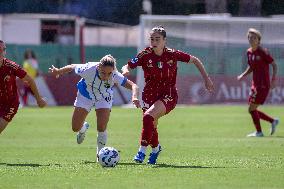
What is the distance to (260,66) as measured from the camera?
23.3m

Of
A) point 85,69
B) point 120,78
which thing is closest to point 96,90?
point 85,69

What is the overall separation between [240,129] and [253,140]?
4.44m

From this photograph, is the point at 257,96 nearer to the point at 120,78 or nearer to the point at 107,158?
the point at 120,78

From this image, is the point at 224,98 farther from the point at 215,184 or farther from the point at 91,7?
the point at 215,184

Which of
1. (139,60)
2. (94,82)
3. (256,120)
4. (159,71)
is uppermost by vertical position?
(139,60)

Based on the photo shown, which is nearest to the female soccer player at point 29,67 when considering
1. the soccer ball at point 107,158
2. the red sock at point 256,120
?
the red sock at point 256,120

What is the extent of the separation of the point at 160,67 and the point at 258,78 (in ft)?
27.6

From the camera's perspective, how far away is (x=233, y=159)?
52.3 feet

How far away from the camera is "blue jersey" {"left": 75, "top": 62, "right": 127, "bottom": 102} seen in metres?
15.7

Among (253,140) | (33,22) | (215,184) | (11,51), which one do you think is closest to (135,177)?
(215,184)

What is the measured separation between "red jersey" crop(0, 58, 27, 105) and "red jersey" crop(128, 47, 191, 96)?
6.45 ft

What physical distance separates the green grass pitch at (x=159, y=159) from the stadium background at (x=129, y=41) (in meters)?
7.71

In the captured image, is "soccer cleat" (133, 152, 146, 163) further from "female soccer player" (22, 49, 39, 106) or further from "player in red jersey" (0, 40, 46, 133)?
"female soccer player" (22, 49, 39, 106)

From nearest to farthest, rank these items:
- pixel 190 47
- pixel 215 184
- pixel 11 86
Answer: pixel 215 184, pixel 11 86, pixel 190 47
